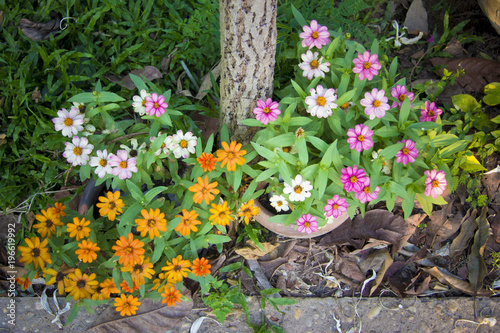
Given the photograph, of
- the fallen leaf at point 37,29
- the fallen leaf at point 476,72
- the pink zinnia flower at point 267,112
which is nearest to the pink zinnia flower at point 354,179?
Answer: the pink zinnia flower at point 267,112

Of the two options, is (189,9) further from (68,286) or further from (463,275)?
(463,275)

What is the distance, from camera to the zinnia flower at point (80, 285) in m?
1.79

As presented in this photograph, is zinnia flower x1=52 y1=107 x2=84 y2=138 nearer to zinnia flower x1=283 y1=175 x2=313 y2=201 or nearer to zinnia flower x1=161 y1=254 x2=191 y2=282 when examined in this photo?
zinnia flower x1=161 y1=254 x2=191 y2=282

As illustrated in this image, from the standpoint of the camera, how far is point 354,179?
169 cm

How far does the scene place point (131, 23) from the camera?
277 cm

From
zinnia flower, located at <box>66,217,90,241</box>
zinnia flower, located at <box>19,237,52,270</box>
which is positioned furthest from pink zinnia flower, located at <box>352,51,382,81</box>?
zinnia flower, located at <box>19,237,52,270</box>

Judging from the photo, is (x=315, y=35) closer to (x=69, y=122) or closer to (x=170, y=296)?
(x=69, y=122)

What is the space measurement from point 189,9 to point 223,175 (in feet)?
4.76

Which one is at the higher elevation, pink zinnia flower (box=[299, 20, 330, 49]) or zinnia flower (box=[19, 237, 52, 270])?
pink zinnia flower (box=[299, 20, 330, 49])

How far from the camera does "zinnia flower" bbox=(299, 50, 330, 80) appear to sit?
1879 millimetres

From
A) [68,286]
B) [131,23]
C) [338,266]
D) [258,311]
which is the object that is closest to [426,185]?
[338,266]

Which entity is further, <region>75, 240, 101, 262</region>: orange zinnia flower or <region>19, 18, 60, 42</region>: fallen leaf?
<region>19, 18, 60, 42</region>: fallen leaf

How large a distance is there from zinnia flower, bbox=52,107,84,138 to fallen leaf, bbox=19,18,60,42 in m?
1.37

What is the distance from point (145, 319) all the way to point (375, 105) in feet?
6.23
